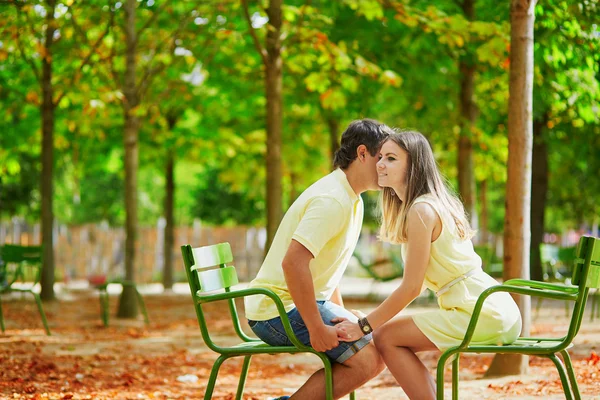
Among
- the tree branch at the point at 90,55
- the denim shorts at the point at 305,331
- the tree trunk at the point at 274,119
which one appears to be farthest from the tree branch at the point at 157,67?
the denim shorts at the point at 305,331

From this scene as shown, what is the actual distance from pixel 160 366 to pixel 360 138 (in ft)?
14.0

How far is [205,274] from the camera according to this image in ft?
13.7

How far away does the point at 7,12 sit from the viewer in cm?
1072

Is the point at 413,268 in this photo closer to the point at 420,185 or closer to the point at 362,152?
the point at 420,185

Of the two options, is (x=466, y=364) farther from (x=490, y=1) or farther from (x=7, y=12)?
(x=7, y=12)

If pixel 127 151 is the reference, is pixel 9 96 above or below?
above

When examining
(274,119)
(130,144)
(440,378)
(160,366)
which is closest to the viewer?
(440,378)

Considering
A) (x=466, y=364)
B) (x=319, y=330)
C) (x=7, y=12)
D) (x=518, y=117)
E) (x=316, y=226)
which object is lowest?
(x=466, y=364)

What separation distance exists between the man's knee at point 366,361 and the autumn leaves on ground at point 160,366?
1913 mm

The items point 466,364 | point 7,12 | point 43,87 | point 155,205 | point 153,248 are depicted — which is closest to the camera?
point 466,364

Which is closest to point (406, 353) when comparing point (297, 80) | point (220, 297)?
point (220, 297)

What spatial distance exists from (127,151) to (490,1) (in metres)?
5.58

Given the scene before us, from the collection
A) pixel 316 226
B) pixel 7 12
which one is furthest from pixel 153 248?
pixel 316 226

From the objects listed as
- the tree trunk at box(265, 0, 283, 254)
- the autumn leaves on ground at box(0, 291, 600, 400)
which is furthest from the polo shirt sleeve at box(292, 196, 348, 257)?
the tree trunk at box(265, 0, 283, 254)
